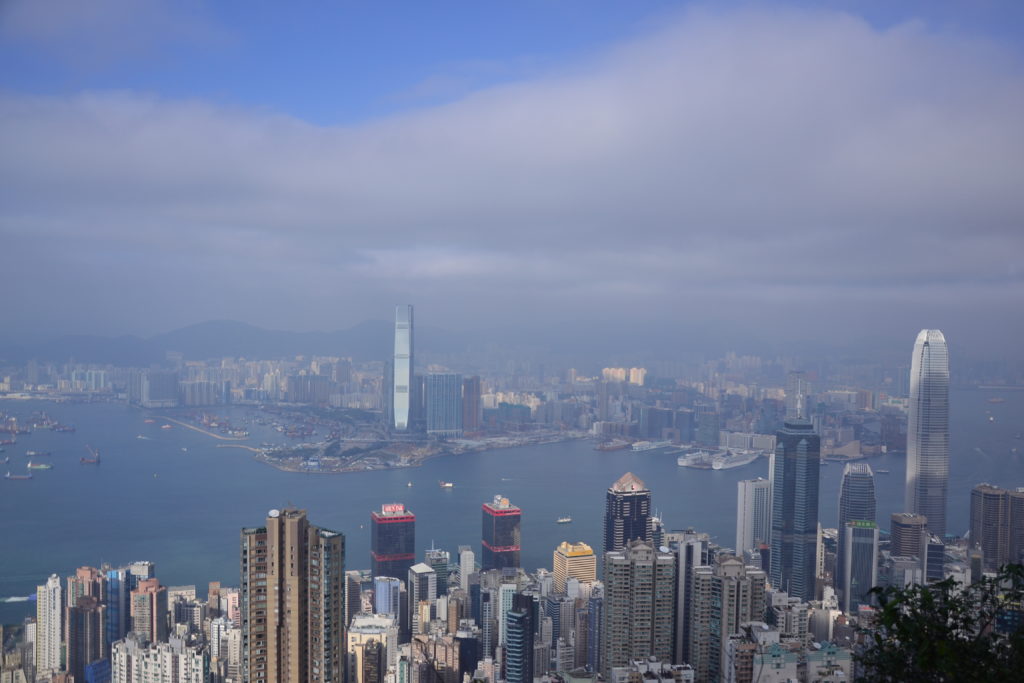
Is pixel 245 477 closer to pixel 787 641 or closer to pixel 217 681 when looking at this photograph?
pixel 217 681

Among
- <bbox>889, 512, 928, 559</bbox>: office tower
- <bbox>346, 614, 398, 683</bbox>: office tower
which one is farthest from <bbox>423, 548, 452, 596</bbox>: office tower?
<bbox>889, 512, 928, 559</bbox>: office tower

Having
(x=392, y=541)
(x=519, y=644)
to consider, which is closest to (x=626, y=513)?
(x=392, y=541)

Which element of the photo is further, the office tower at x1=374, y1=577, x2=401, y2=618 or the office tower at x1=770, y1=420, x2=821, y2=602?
the office tower at x1=770, y1=420, x2=821, y2=602

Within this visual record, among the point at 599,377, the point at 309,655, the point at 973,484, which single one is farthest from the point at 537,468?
the point at 309,655

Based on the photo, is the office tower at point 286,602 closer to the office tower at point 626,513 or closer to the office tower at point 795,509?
the office tower at point 795,509

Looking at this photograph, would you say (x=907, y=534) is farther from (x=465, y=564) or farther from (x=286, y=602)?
(x=286, y=602)

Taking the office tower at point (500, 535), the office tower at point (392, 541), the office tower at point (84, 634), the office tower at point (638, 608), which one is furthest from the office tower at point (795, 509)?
the office tower at point (84, 634)

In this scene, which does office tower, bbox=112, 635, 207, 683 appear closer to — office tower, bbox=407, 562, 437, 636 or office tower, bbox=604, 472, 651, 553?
office tower, bbox=407, 562, 437, 636
